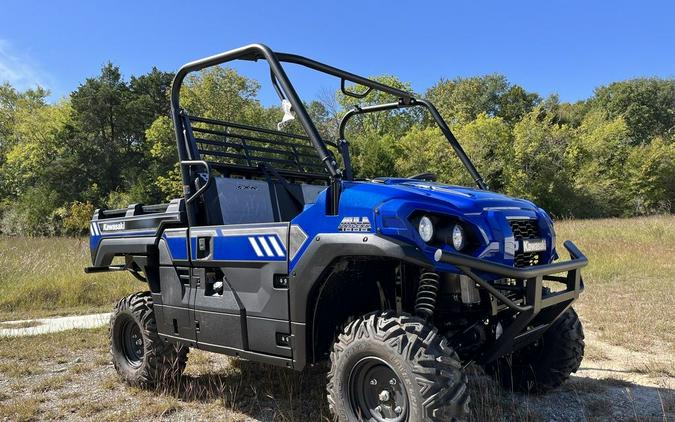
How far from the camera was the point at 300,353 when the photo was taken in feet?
10.7

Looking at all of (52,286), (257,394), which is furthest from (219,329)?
(52,286)

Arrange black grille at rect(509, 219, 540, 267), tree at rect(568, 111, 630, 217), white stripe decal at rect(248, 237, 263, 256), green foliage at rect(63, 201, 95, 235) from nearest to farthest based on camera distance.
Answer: black grille at rect(509, 219, 540, 267), white stripe decal at rect(248, 237, 263, 256), green foliage at rect(63, 201, 95, 235), tree at rect(568, 111, 630, 217)

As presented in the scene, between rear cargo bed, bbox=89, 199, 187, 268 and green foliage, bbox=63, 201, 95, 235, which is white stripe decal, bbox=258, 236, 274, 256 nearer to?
rear cargo bed, bbox=89, 199, 187, 268

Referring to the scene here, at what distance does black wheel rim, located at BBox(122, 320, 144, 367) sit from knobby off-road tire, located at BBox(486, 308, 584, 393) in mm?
3135

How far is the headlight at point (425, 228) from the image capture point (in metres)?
2.87

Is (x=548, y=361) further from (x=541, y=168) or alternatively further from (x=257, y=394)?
(x=541, y=168)

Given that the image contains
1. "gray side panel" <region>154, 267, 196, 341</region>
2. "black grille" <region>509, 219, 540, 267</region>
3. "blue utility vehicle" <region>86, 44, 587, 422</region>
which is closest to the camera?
"blue utility vehicle" <region>86, 44, 587, 422</region>

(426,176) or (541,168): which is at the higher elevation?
(426,176)

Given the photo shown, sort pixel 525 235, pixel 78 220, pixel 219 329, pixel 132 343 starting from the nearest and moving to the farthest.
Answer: pixel 525 235 → pixel 219 329 → pixel 132 343 → pixel 78 220

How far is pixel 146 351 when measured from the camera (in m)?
4.49

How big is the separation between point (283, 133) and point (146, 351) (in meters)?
2.16

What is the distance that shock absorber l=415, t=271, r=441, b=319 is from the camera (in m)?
3.07

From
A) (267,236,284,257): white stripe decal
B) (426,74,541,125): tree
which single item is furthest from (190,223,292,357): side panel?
(426,74,541,125): tree

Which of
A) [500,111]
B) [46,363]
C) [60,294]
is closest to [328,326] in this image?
[46,363]
